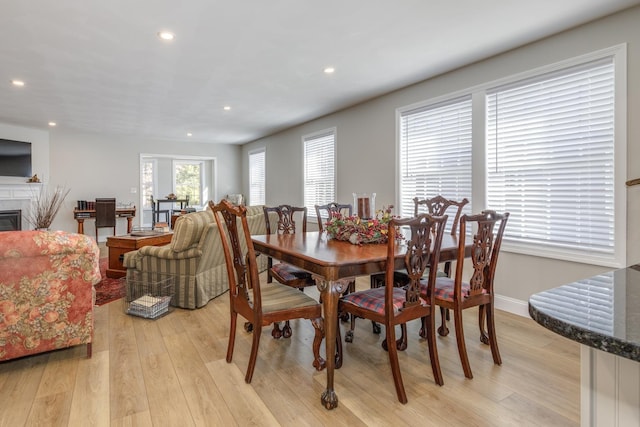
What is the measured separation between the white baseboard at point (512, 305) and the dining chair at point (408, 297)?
5.45ft

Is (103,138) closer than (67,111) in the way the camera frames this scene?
No

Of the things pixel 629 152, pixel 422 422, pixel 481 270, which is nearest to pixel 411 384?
pixel 422 422

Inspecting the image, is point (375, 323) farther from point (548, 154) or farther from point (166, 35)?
point (166, 35)

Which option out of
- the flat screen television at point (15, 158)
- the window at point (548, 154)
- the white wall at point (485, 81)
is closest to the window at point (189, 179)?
the flat screen television at point (15, 158)

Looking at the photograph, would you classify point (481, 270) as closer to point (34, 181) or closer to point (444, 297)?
point (444, 297)

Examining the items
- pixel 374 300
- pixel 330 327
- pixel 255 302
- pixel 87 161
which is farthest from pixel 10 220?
pixel 374 300

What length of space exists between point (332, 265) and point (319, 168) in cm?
457

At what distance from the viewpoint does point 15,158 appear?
670cm

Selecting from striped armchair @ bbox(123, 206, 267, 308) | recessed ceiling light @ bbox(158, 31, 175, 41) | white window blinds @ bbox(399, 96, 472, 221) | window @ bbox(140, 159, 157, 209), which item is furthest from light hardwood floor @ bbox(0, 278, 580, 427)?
window @ bbox(140, 159, 157, 209)

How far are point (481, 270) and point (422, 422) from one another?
3.32ft

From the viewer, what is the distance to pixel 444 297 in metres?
2.33

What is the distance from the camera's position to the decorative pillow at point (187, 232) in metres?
3.38

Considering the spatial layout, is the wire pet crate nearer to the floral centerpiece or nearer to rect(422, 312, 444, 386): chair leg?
the floral centerpiece

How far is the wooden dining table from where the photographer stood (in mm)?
1942
